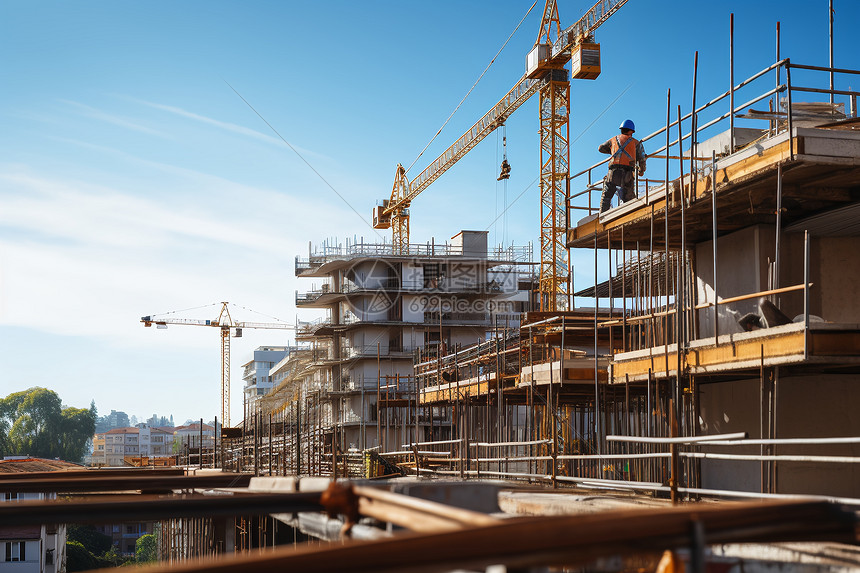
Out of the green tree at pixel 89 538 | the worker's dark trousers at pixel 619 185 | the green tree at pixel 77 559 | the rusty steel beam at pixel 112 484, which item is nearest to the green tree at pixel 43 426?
the green tree at pixel 89 538

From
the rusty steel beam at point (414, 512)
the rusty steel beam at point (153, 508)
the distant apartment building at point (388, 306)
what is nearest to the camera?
the rusty steel beam at point (414, 512)

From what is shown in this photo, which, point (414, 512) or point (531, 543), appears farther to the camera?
point (414, 512)

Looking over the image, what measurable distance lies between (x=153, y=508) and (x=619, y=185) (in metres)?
14.2

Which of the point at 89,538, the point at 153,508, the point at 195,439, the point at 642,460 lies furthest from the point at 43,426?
the point at 153,508

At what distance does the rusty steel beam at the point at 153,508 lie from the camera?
4.98 meters

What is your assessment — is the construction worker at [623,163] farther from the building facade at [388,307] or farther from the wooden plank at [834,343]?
the building facade at [388,307]

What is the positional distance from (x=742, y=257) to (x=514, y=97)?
192 ft

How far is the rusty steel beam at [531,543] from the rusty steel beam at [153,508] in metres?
1.71

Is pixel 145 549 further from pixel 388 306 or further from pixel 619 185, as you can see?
pixel 619 185

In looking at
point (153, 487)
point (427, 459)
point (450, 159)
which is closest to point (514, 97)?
point (450, 159)

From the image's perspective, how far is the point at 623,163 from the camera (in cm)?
1769

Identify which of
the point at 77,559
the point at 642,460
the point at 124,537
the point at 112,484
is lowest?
the point at 124,537

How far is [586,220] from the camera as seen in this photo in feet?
61.7

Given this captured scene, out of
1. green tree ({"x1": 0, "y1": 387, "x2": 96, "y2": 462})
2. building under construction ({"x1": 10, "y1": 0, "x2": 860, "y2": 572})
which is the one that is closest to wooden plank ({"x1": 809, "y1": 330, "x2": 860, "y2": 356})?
building under construction ({"x1": 10, "y1": 0, "x2": 860, "y2": 572})
